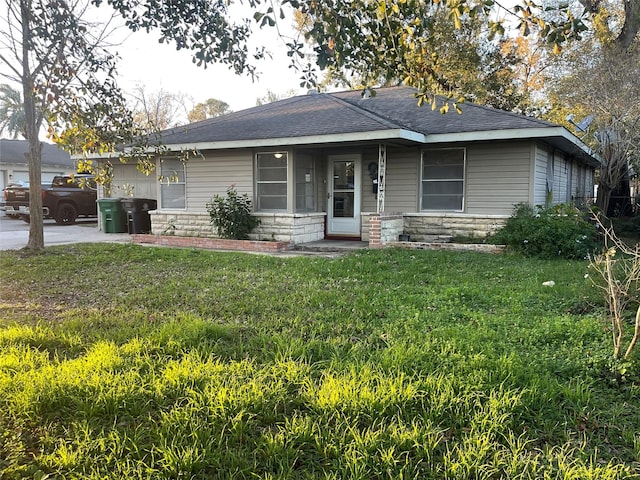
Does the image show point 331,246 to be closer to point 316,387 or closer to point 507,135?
point 507,135

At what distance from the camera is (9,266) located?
25.3ft

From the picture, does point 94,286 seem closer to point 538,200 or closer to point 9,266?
point 9,266

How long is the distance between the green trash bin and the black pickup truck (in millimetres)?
3049

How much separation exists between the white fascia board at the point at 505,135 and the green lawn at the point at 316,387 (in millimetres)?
4499

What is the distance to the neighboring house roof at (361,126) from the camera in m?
9.41

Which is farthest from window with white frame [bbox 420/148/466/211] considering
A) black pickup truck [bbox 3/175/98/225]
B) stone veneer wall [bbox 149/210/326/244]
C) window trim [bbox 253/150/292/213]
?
black pickup truck [bbox 3/175/98/225]

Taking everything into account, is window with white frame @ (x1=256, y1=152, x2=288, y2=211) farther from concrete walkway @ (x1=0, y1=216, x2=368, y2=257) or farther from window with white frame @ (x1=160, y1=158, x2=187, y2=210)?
window with white frame @ (x1=160, y1=158, x2=187, y2=210)

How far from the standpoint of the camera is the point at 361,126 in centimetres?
991

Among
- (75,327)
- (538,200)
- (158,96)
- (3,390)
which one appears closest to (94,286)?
(75,327)

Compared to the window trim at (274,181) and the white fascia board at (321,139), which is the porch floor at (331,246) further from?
the white fascia board at (321,139)

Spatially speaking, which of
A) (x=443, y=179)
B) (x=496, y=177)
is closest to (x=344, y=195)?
(x=443, y=179)

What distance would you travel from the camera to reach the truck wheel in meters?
17.7

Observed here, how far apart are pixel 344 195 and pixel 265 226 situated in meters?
2.15

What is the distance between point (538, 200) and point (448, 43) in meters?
11.8
